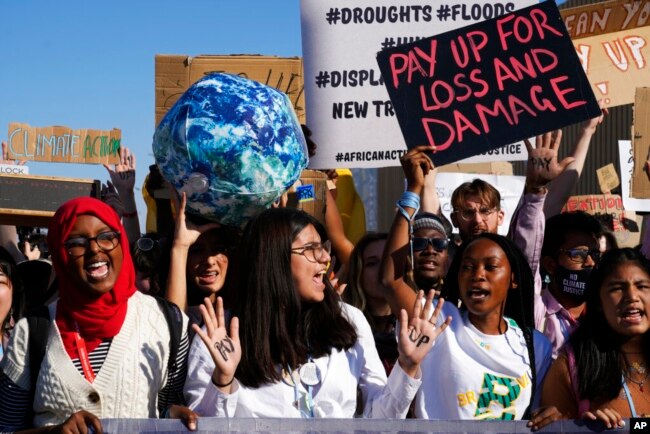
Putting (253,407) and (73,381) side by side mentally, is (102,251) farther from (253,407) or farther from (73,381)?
(253,407)

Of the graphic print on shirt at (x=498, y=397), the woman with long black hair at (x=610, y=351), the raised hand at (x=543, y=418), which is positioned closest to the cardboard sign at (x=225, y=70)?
the woman with long black hair at (x=610, y=351)

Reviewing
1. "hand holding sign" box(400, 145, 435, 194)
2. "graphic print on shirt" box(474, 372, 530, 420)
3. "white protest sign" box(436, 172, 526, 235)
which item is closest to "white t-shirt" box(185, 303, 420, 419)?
"graphic print on shirt" box(474, 372, 530, 420)

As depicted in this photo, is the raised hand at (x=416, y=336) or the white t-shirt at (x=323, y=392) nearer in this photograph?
the white t-shirt at (x=323, y=392)

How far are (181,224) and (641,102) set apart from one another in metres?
3.29

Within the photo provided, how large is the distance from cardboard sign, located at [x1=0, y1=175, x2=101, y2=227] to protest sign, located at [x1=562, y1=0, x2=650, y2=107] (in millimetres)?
3260

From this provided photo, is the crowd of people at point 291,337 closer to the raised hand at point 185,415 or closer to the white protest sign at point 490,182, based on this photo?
the raised hand at point 185,415

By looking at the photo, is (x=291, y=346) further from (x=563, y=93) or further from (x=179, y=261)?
(x=563, y=93)

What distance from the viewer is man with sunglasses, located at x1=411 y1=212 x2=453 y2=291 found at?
4.98 m

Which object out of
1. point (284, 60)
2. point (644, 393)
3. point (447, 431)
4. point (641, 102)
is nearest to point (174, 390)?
point (447, 431)

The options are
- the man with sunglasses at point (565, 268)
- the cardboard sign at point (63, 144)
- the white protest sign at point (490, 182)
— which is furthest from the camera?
the white protest sign at point (490, 182)

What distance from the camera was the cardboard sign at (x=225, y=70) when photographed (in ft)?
20.8

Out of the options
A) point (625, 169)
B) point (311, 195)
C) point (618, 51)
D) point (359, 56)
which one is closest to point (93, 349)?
point (311, 195)

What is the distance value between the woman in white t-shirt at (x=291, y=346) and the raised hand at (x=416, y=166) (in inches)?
24.0

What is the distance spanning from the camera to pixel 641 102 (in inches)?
243
